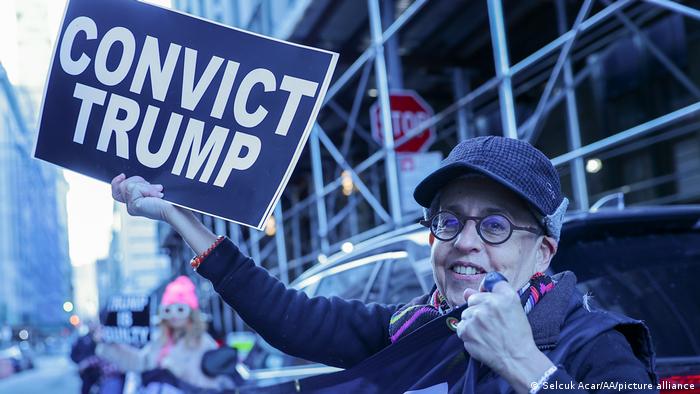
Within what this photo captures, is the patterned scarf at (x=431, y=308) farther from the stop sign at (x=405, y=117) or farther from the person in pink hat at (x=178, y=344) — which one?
the stop sign at (x=405, y=117)

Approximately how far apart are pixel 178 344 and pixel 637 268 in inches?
119

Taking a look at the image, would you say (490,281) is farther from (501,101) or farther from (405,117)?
(405,117)

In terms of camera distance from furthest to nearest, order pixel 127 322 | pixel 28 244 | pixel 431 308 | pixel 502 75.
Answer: pixel 28 244 < pixel 127 322 < pixel 502 75 < pixel 431 308

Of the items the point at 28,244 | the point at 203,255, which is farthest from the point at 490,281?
the point at 28,244

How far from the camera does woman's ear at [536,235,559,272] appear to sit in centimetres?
162

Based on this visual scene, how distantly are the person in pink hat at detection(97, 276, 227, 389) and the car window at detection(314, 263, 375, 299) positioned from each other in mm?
965

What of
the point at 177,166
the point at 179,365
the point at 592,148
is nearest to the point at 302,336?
the point at 177,166

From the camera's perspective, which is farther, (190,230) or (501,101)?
(501,101)

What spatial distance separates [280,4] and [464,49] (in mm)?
2924

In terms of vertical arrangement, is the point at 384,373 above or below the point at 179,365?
above

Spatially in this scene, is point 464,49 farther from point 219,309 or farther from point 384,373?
point 219,309

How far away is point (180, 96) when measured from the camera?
6.38ft

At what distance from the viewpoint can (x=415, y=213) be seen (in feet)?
23.2

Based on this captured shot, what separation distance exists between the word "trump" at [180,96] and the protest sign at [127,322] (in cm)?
403
